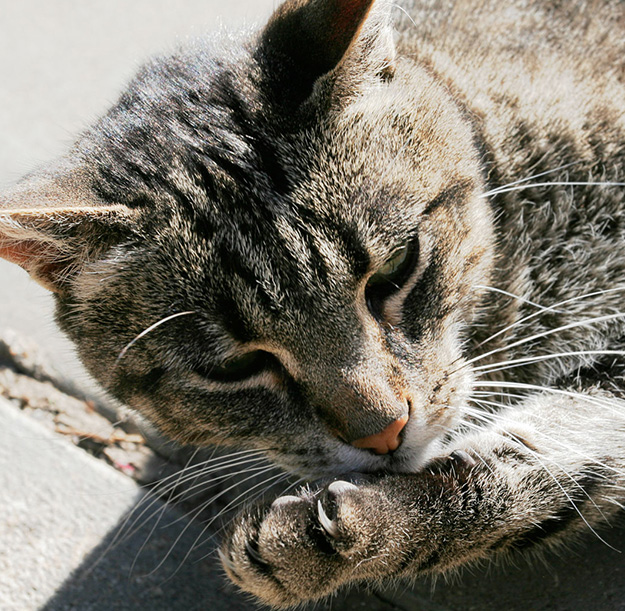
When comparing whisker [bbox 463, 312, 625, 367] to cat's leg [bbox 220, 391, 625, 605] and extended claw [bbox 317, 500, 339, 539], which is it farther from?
extended claw [bbox 317, 500, 339, 539]

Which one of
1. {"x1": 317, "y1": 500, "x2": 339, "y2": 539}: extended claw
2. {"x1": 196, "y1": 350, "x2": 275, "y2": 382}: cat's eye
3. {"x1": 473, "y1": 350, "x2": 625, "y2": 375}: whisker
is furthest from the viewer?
{"x1": 473, "y1": 350, "x2": 625, "y2": 375}: whisker

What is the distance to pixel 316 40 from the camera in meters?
1.88

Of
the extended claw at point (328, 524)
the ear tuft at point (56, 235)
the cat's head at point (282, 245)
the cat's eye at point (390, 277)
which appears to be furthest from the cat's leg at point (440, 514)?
the ear tuft at point (56, 235)

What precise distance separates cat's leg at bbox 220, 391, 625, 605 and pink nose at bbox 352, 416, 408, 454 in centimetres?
7

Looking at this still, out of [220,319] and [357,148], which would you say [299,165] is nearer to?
[357,148]

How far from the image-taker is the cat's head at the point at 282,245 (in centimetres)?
178

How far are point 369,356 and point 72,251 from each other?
81 cm

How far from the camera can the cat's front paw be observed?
1641 millimetres

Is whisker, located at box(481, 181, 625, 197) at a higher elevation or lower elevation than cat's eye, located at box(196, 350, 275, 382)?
lower

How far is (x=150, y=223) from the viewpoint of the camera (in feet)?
6.14

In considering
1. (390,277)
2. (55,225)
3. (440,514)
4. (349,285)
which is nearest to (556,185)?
(390,277)

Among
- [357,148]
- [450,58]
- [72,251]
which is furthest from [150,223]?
[450,58]

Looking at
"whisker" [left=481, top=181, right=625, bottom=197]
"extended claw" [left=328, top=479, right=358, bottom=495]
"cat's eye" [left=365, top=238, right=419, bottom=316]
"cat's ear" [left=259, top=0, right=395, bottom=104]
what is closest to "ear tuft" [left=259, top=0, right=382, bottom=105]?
"cat's ear" [left=259, top=0, right=395, bottom=104]

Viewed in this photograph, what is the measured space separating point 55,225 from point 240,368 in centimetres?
57
